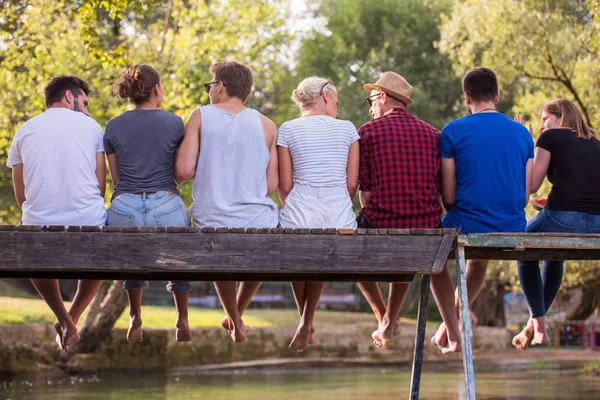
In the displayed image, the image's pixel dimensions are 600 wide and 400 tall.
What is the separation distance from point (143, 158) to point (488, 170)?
2409mm

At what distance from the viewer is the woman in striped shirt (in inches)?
269

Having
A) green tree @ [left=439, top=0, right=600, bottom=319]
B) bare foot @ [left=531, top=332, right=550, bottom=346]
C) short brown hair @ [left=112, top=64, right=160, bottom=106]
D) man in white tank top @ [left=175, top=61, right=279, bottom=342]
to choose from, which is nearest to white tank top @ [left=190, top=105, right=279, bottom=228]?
man in white tank top @ [left=175, top=61, right=279, bottom=342]

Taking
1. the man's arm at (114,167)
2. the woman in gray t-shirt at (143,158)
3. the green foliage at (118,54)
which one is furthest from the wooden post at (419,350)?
the green foliage at (118,54)

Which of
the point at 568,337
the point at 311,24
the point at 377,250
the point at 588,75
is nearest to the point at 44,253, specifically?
the point at 377,250

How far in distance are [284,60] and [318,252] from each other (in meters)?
24.7

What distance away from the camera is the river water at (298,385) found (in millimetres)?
15227

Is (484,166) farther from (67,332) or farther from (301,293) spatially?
(67,332)

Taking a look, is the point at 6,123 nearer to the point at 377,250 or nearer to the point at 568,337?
the point at 377,250

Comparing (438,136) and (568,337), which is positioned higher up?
(438,136)

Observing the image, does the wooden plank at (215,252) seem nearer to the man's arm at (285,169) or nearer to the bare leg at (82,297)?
the man's arm at (285,169)

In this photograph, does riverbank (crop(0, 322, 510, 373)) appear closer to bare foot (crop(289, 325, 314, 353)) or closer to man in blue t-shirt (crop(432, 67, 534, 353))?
bare foot (crop(289, 325, 314, 353))

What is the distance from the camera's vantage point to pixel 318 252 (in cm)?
620

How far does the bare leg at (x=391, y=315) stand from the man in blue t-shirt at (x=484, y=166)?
81 centimetres

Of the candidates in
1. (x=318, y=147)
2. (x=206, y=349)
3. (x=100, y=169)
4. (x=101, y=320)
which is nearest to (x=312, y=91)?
(x=318, y=147)
